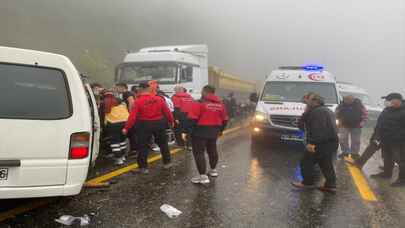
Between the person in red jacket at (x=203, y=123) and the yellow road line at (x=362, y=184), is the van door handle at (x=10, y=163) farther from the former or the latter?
the yellow road line at (x=362, y=184)

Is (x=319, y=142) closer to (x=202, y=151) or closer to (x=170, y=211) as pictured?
(x=202, y=151)

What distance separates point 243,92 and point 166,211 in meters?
19.5

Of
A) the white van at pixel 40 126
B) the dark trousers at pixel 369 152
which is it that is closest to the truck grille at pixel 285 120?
the dark trousers at pixel 369 152

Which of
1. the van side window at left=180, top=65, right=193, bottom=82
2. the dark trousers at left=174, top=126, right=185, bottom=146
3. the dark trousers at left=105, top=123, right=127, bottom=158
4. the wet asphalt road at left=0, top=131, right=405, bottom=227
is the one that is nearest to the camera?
the wet asphalt road at left=0, top=131, right=405, bottom=227

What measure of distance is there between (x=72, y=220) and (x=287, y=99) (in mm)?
6697

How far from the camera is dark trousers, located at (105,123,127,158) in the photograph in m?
6.54

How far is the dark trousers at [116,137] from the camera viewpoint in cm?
654

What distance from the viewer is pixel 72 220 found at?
3.90 metres

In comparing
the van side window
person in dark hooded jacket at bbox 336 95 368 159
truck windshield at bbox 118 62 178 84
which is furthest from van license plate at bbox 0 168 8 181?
the van side window

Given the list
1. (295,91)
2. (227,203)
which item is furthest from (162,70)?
(227,203)

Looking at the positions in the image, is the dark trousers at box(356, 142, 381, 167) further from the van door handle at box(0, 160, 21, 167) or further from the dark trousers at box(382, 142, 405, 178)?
the van door handle at box(0, 160, 21, 167)

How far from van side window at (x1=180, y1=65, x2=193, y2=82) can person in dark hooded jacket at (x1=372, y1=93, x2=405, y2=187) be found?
6.85 metres

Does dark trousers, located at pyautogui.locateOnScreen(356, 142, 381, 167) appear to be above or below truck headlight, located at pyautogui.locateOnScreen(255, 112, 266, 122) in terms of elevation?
below

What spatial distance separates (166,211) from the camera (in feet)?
14.2
